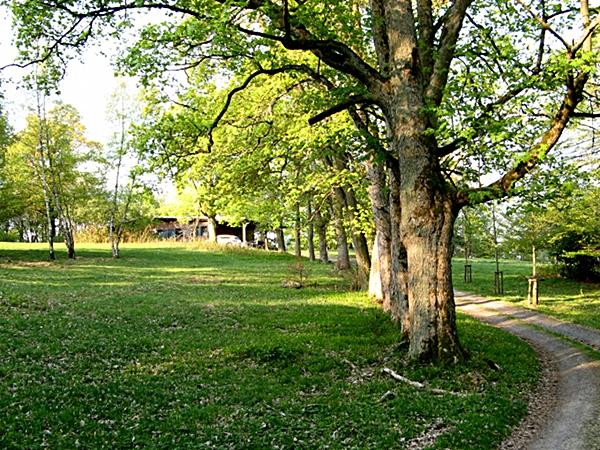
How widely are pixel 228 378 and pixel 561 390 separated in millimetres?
6411

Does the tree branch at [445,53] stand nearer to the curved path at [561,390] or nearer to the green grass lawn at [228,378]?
the green grass lawn at [228,378]

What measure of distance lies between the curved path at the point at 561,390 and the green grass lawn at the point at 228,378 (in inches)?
15.6

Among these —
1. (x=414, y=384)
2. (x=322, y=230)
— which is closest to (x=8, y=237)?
(x=322, y=230)

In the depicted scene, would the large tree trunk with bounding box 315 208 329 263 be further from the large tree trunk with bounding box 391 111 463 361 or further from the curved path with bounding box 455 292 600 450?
the large tree trunk with bounding box 391 111 463 361

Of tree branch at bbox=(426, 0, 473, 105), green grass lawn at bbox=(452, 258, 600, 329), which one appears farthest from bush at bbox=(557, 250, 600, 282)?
tree branch at bbox=(426, 0, 473, 105)

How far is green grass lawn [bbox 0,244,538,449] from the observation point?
25.6 feet

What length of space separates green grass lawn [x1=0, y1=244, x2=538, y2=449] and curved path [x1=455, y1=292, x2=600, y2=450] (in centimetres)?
40

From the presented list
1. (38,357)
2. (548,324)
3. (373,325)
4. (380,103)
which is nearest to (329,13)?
(380,103)

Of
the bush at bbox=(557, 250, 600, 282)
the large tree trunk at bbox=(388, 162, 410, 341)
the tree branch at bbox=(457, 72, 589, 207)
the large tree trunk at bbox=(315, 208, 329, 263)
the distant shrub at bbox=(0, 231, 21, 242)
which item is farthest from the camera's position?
the distant shrub at bbox=(0, 231, 21, 242)

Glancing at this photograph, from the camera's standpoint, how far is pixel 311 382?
1045cm

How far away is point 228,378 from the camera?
10555 millimetres

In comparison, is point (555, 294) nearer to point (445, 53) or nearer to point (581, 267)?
point (581, 267)

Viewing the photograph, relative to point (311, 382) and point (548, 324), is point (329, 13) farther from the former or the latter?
point (548, 324)

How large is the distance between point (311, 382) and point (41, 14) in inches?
390
